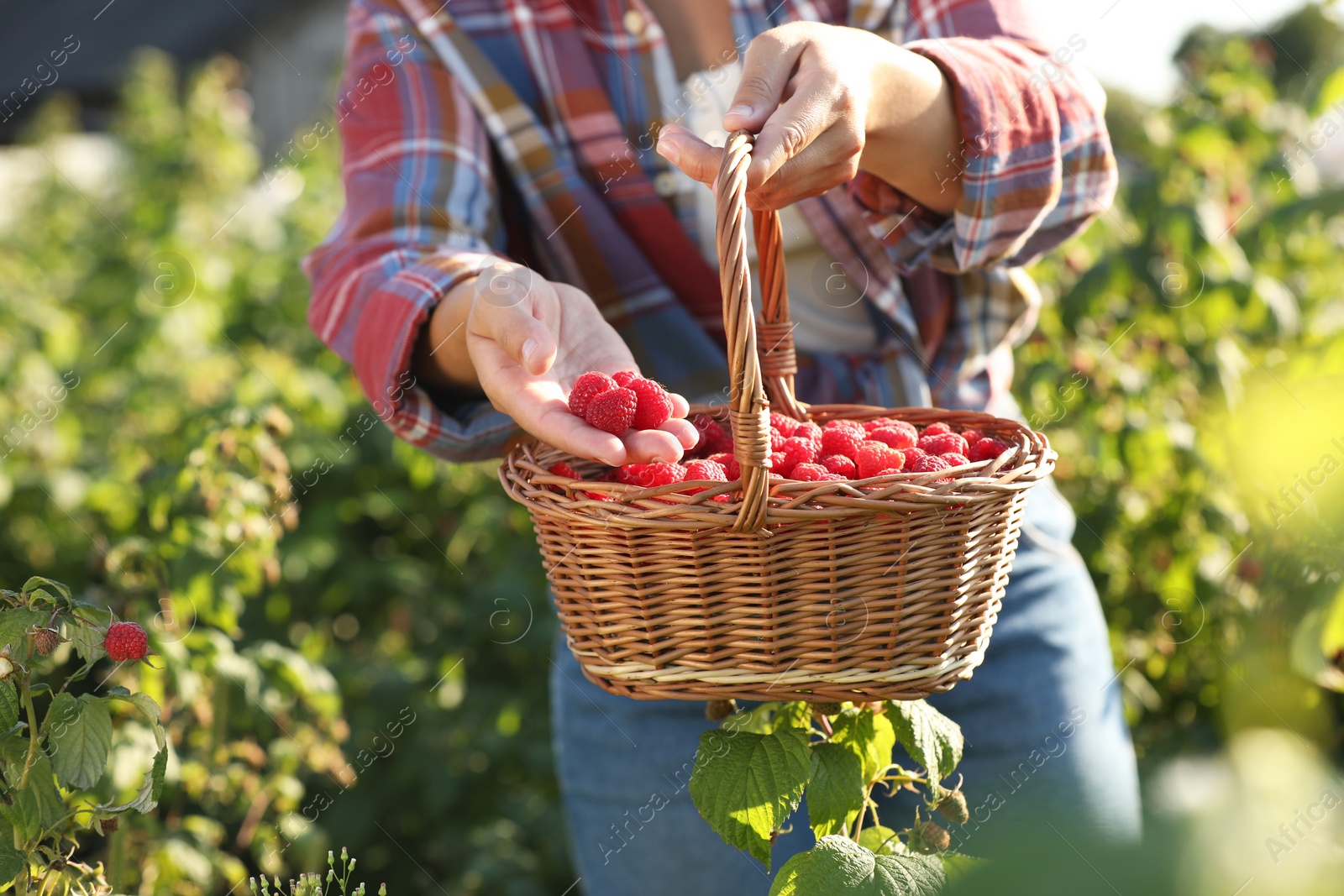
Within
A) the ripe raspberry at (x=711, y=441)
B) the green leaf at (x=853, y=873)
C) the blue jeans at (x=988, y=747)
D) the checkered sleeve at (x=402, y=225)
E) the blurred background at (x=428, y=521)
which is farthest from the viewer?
the blurred background at (x=428, y=521)

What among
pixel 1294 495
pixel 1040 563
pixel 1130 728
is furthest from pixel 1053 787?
pixel 1130 728

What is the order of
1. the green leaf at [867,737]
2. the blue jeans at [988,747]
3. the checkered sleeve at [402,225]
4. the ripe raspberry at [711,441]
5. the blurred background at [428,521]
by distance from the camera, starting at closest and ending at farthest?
the green leaf at [867,737], the ripe raspberry at [711,441], the checkered sleeve at [402,225], the blue jeans at [988,747], the blurred background at [428,521]

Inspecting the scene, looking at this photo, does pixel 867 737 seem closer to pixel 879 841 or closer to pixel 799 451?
pixel 879 841

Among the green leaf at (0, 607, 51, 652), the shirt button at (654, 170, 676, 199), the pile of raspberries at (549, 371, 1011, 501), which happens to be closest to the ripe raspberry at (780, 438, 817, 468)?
the pile of raspberries at (549, 371, 1011, 501)

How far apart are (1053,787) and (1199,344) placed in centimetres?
144

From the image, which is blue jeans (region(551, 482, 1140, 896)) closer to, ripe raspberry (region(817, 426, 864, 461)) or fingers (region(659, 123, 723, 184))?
ripe raspberry (region(817, 426, 864, 461))

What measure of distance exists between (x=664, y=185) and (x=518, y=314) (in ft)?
1.60

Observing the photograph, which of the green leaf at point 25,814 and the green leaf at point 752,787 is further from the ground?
the green leaf at point 25,814

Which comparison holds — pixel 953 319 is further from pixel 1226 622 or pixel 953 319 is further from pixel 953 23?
pixel 1226 622

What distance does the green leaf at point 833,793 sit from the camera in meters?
1.00

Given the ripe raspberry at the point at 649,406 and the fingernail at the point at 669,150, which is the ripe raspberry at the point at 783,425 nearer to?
the ripe raspberry at the point at 649,406

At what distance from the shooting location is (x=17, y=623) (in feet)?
2.93

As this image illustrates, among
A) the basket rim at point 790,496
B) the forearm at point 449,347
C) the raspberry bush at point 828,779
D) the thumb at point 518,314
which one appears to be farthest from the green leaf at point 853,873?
the forearm at point 449,347

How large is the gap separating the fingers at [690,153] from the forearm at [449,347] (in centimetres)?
31
